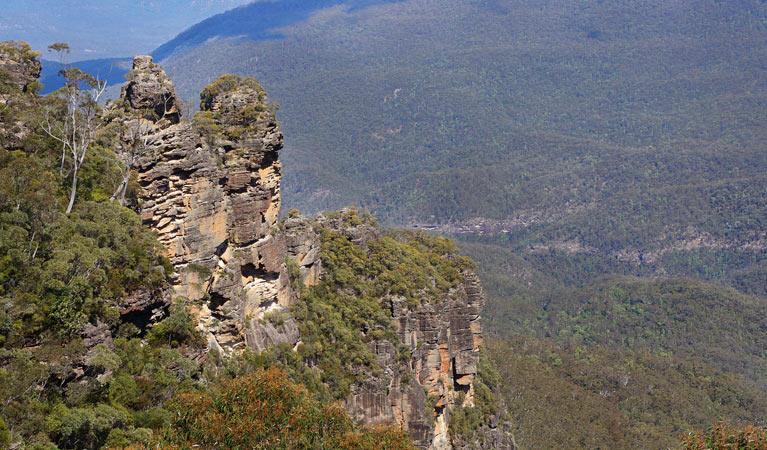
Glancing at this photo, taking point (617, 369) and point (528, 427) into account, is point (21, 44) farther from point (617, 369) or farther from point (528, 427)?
point (617, 369)

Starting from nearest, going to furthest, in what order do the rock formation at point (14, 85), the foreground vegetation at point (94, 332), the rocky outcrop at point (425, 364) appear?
the foreground vegetation at point (94, 332) < the rock formation at point (14, 85) < the rocky outcrop at point (425, 364)

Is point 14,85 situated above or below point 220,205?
above

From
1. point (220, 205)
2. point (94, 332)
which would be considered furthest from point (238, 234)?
point (94, 332)

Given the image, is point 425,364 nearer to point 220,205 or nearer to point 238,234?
point 238,234

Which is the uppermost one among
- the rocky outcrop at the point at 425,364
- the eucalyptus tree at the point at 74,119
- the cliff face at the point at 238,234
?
the eucalyptus tree at the point at 74,119

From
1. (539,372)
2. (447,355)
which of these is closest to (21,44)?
(447,355)

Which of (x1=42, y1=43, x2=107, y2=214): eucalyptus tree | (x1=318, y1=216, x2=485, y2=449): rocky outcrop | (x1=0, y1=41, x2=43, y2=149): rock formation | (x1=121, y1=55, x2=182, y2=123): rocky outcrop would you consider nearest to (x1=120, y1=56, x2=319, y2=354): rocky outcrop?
(x1=121, y1=55, x2=182, y2=123): rocky outcrop

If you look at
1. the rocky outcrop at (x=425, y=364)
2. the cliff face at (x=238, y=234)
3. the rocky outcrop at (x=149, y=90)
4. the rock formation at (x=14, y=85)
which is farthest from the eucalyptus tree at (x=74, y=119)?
the rocky outcrop at (x=425, y=364)

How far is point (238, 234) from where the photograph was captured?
3966 centimetres

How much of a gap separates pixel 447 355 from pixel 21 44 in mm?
40558

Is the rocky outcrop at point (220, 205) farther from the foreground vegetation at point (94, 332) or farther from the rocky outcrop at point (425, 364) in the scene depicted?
the rocky outcrop at point (425, 364)

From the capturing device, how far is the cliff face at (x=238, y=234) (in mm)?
34812

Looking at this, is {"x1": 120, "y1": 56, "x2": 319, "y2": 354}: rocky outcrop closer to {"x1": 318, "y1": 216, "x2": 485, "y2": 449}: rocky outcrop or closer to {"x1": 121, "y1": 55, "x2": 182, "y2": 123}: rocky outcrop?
{"x1": 121, "y1": 55, "x2": 182, "y2": 123}: rocky outcrop

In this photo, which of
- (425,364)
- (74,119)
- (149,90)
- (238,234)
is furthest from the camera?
(425,364)
